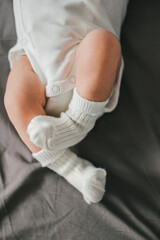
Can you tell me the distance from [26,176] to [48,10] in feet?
1.69

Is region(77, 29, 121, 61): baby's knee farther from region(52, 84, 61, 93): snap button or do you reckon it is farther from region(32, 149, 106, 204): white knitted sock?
region(32, 149, 106, 204): white knitted sock

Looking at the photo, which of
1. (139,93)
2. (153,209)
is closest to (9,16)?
(139,93)

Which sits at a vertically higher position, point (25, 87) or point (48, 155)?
point (25, 87)

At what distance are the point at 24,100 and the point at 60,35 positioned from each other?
23cm

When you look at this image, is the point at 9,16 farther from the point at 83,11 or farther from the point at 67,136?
the point at 67,136

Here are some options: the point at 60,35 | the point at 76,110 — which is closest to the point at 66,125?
the point at 76,110

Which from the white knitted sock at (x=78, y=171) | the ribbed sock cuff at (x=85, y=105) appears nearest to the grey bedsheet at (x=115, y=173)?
the white knitted sock at (x=78, y=171)

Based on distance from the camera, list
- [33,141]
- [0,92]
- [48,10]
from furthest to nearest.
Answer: [0,92]
[48,10]
[33,141]

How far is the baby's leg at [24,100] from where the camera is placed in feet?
2.49

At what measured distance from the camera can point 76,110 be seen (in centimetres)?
75

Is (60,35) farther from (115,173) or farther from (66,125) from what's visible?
(115,173)

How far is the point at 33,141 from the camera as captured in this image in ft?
2.36

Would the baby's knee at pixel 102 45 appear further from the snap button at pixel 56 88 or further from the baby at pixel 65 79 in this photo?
the snap button at pixel 56 88

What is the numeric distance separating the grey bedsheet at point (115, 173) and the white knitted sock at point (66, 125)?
0.43 feet
